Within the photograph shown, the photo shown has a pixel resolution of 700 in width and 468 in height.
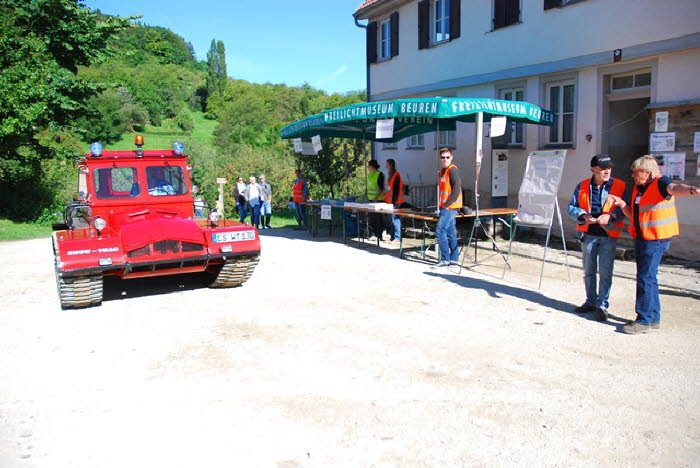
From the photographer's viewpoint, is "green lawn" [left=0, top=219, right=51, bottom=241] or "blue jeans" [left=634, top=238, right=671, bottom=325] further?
"green lawn" [left=0, top=219, right=51, bottom=241]

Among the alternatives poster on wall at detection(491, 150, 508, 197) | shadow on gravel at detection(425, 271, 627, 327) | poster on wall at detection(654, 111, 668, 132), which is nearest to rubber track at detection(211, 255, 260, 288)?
shadow on gravel at detection(425, 271, 627, 327)

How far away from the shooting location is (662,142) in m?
10.2

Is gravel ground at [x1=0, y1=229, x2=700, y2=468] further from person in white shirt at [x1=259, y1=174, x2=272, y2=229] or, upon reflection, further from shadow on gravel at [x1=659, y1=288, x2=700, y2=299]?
person in white shirt at [x1=259, y1=174, x2=272, y2=229]

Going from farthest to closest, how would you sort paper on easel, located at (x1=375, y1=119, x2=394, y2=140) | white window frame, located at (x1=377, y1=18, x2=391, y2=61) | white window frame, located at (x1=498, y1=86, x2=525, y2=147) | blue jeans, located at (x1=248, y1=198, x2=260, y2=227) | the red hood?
white window frame, located at (x1=377, y1=18, x2=391, y2=61) < blue jeans, located at (x1=248, y1=198, x2=260, y2=227) < white window frame, located at (x1=498, y1=86, x2=525, y2=147) < paper on easel, located at (x1=375, y1=119, x2=394, y2=140) < the red hood

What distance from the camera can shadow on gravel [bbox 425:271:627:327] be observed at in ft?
22.7

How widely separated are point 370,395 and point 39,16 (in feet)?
62.3

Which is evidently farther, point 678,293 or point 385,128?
point 385,128

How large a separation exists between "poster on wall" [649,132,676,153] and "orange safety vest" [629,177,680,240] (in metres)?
4.78

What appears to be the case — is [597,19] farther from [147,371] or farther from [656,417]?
[147,371]

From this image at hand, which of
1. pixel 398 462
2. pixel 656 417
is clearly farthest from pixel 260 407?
pixel 656 417

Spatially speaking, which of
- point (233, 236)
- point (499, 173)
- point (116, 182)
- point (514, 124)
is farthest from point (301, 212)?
point (233, 236)

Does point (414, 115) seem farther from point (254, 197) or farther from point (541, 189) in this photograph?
point (254, 197)

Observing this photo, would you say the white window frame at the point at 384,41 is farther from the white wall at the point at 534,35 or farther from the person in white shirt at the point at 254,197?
the person in white shirt at the point at 254,197

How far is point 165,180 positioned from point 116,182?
680mm
